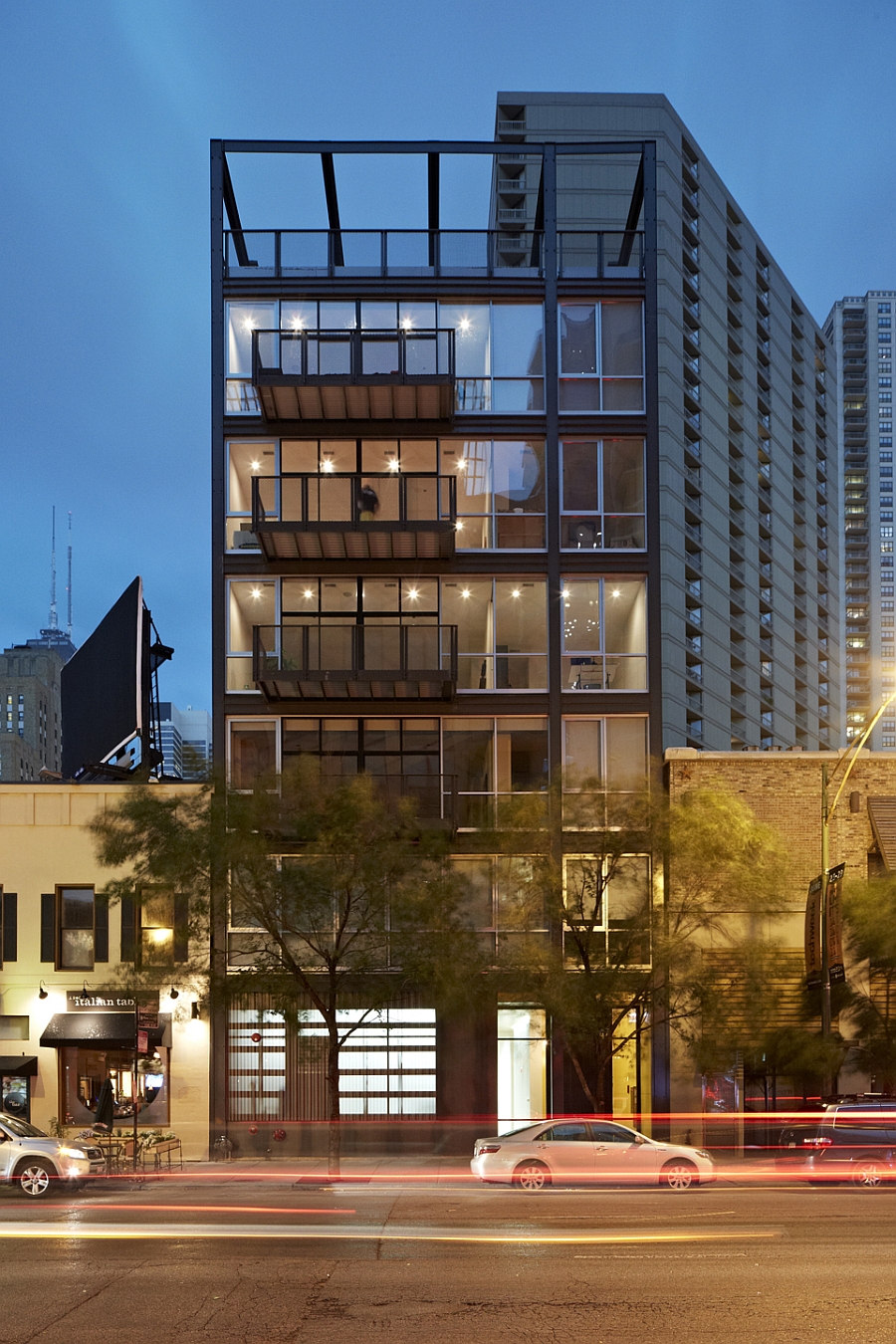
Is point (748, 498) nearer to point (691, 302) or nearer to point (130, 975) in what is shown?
point (691, 302)

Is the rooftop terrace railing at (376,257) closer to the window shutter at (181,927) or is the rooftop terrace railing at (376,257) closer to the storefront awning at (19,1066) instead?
the window shutter at (181,927)

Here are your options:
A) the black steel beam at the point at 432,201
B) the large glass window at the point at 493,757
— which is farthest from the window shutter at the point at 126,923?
the black steel beam at the point at 432,201

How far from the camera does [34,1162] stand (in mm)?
21016

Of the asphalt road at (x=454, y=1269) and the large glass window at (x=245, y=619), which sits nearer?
the asphalt road at (x=454, y=1269)

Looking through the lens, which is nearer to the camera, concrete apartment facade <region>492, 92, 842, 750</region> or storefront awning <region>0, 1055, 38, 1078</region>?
storefront awning <region>0, 1055, 38, 1078</region>

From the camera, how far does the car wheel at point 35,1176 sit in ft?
68.9

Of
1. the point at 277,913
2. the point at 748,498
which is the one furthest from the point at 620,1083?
the point at 748,498

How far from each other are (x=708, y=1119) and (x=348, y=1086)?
27.7ft

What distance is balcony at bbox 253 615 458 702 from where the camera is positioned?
98.9ft

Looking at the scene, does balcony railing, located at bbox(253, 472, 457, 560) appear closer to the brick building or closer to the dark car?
the brick building

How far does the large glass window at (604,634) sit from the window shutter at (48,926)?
13.6 meters

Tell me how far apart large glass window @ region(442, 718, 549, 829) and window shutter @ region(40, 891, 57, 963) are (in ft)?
32.9

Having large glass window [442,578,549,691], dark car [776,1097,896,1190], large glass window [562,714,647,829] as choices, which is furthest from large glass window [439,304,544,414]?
dark car [776,1097,896,1190]

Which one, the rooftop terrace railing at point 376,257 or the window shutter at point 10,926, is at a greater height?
the rooftop terrace railing at point 376,257
